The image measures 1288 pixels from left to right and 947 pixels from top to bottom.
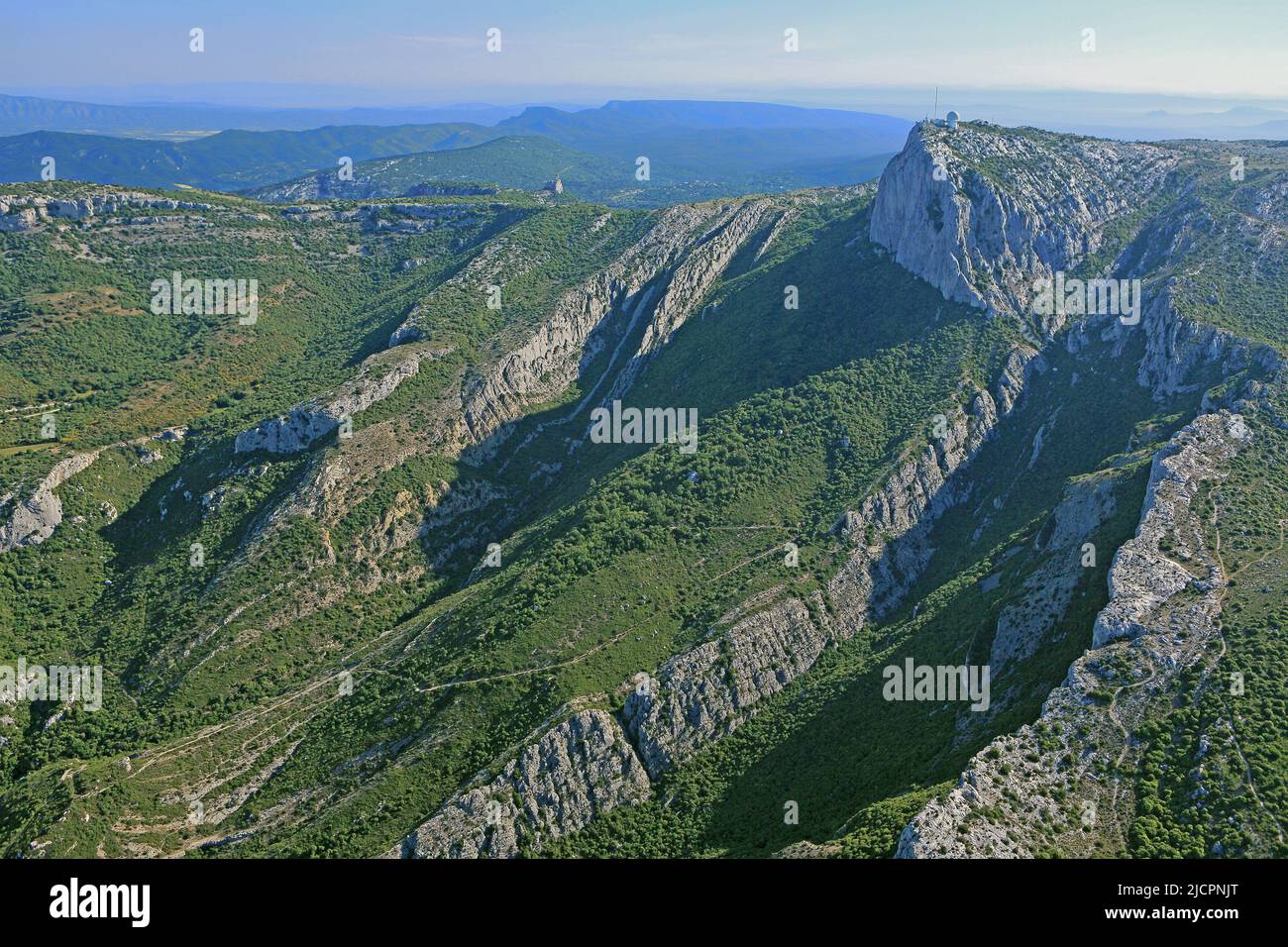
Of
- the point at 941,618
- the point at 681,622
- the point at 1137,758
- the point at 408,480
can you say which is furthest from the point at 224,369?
the point at 1137,758

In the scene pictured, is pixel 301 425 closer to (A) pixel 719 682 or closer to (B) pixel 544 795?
(B) pixel 544 795
